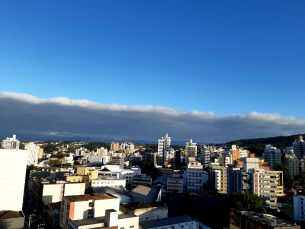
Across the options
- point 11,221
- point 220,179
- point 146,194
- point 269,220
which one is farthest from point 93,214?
point 220,179

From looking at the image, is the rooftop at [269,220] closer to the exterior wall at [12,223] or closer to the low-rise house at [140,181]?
the exterior wall at [12,223]

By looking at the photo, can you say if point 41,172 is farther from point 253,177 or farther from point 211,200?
point 253,177

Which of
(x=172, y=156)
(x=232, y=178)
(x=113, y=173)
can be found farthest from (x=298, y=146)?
(x=113, y=173)

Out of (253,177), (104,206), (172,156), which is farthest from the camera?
(172,156)

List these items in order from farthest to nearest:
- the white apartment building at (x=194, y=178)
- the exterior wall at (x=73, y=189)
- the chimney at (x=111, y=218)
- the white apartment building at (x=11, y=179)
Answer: the white apartment building at (x=194, y=178), the exterior wall at (x=73, y=189), the white apartment building at (x=11, y=179), the chimney at (x=111, y=218)

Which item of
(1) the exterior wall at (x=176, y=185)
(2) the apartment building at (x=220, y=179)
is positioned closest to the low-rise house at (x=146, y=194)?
(1) the exterior wall at (x=176, y=185)

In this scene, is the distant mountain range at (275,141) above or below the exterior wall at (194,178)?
above
